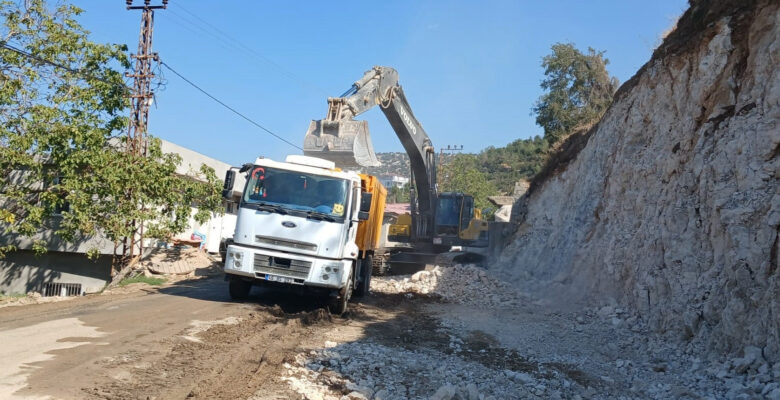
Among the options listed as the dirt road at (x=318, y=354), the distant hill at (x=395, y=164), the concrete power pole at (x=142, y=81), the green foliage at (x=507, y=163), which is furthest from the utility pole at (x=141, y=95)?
the distant hill at (x=395, y=164)

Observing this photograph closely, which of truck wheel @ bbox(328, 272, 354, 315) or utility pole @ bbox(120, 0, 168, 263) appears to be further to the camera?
utility pole @ bbox(120, 0, 168, 263)

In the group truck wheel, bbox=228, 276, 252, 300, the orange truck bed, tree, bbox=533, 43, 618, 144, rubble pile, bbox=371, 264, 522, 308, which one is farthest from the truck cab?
tree, bbox=533, 43, 618, 144

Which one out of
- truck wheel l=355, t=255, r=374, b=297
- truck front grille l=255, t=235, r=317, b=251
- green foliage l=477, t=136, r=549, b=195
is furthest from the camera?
green foliage l=477, t=136, r=549, b=195

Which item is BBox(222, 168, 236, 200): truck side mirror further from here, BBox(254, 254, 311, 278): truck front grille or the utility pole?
the utility pole

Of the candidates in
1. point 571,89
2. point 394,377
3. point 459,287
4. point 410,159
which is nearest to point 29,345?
point 394,377

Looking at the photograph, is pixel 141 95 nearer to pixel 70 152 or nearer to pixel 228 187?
pixel 70 152

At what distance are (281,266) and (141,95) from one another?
31.3 ft

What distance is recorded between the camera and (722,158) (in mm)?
9711

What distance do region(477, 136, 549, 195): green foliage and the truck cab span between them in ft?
196

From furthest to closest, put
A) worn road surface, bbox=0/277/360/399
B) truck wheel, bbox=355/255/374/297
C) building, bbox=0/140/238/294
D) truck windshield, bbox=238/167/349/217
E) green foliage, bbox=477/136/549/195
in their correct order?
green foliage, bbox=477/136/549/195 < building, bbox=0/140/238/294 < truck wheel, bbox=355/255/374/297 < truck windshield, bbox=238/167/349/217 < worn road surface, bbox=0/277/360/399

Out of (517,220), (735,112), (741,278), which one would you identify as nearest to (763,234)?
(741,278)

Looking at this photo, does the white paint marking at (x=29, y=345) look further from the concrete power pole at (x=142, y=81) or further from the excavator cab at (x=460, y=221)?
the excavator cab at (x=460, y=221)

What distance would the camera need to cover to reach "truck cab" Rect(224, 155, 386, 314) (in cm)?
1042

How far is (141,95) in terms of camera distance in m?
17.0
